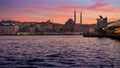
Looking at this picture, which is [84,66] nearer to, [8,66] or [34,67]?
[34,67]

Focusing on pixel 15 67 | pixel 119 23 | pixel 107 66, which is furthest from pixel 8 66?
pixel 119 23

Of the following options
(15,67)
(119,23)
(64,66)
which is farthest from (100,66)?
(119,23)

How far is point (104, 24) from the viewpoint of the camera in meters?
186

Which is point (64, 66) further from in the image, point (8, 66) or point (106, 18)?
point (106, 18)

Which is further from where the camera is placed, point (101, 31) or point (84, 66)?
point (101, 31)

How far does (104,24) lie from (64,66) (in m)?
166

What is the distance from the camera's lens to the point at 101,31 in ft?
581

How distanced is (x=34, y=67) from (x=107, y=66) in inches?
219

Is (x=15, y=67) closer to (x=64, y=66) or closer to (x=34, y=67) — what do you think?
(x=34, y=67)

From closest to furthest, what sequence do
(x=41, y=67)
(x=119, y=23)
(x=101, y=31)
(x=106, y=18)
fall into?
(x=41, y=67)
(x=119, y=23)
(x=101, y=31)
(x=106, y=18)

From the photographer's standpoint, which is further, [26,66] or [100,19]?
[100,19]

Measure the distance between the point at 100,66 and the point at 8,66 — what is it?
277 inches

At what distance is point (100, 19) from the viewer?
642 ft

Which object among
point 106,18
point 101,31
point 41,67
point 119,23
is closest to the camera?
point 41,67
